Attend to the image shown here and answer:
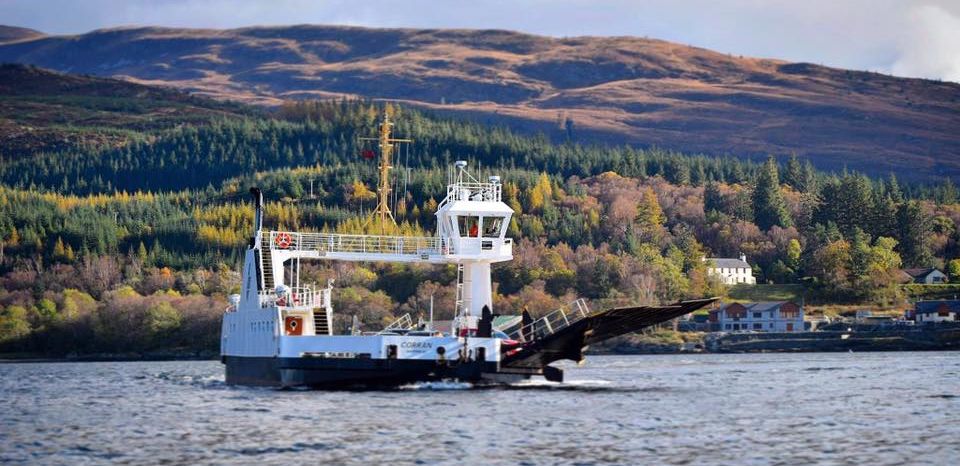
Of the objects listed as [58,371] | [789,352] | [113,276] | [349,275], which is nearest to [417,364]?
[58,371]

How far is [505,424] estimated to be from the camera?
5600cm

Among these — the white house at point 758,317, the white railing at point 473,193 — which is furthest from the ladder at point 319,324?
the white house at point 758,317

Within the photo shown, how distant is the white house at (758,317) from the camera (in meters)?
170

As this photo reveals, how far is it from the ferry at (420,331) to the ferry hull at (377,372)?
43 millimetres

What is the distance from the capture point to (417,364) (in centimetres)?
6706

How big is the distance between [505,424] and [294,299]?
18.9 metres

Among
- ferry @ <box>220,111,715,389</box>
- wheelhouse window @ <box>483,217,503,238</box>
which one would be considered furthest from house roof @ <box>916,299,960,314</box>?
wheelhouse window @ <box>483,217,503,238</box>

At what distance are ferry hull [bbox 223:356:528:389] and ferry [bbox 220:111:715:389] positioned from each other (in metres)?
0.04

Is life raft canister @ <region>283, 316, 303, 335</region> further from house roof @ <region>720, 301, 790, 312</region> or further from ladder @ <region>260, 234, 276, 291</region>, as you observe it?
house roof @ <region>720, 301, 790, 312</region>

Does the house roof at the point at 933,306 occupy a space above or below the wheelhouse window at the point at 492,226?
below

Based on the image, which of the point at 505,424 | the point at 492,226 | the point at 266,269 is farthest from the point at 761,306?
the point at 505,424

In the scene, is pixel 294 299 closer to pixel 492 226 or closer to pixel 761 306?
pixel 492 226

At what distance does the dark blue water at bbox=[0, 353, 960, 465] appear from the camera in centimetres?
4866

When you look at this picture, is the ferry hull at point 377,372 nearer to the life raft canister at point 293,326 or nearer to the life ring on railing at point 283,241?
the life raft canister at point 293,326
